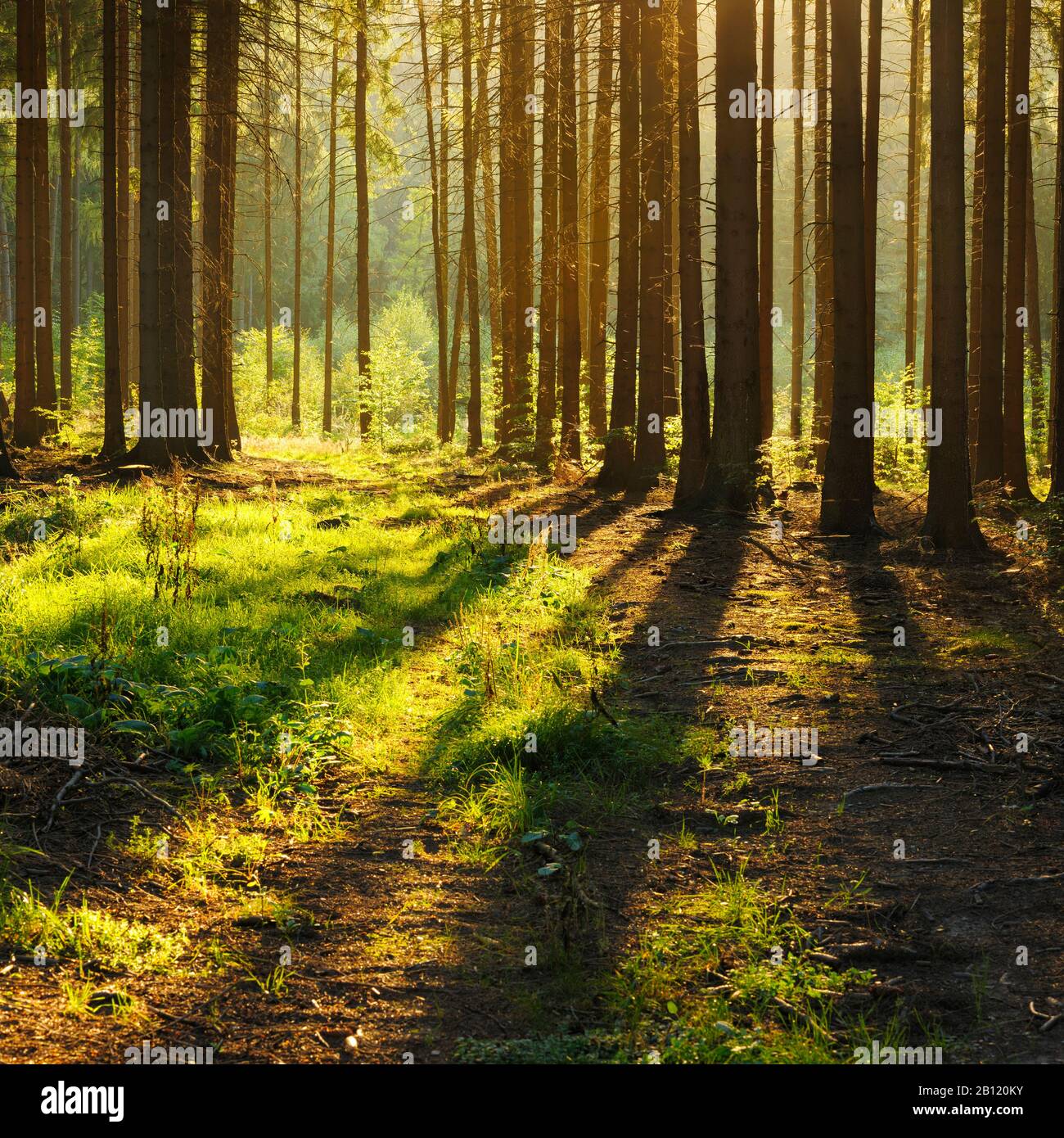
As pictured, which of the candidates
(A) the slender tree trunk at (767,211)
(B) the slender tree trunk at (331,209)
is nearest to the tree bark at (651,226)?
(A) the slender tree trunk at (767,211)

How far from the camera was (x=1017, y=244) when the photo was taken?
1527 cm

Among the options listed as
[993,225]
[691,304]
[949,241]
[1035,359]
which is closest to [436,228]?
[691,304]

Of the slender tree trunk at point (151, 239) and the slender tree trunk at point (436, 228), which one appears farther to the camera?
the slender tree trunk at point (436, 228)

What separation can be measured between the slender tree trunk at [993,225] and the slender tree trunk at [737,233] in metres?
3.86

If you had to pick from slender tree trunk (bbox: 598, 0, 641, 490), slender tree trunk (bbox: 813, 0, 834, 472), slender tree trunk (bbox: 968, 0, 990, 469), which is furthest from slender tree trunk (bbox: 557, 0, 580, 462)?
slender tree trunk (bbox: 968, 0, 990, 469)

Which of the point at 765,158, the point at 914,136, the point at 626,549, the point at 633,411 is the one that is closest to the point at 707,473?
the point at 626,549

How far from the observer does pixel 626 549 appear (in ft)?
37.5

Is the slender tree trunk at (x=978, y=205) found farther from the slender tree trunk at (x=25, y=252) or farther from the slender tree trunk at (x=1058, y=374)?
the slender tree trunk at (x=25, y=252)

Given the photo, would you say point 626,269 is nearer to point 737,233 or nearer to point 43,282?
point 737,233

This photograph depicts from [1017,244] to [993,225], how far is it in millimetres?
1313

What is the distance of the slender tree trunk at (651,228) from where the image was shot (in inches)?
563

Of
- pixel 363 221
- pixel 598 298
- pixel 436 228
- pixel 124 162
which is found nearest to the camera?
pixel 598 298

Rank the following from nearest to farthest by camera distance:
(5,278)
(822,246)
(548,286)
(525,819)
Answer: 1. (525,819)
2. (822,246)
3. (548,286)
4. (5,278)
